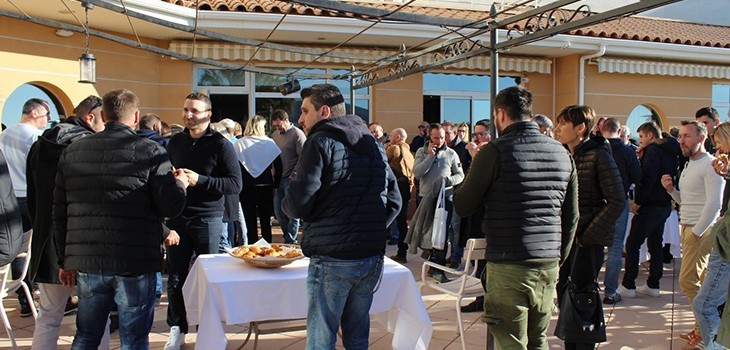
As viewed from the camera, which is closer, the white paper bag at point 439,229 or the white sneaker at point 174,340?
the white sneaker at point 174,340

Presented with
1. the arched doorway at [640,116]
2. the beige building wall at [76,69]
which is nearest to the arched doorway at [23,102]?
the beige building wall at [76,69]

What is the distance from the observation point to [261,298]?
132 inches

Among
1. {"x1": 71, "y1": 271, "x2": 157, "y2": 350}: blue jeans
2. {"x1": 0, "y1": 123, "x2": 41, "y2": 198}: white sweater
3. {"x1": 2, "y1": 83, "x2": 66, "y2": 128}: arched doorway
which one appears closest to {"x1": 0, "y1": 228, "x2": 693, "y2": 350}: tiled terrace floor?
{"x1": 0, "y1": 123, "x2": 41, "y2": 198}: white sweater

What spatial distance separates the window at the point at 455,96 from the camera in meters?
11.6

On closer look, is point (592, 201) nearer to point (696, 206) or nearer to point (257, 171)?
point (696, 206)

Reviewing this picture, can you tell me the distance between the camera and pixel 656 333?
4.79m

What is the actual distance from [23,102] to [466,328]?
7.29m

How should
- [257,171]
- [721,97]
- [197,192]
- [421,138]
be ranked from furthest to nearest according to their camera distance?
1. [721,97]
2. [421,138]
3. [257,171]
4. [197,192]

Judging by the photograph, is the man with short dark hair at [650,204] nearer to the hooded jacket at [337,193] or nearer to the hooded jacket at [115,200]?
the hooded jacket at [337,193]

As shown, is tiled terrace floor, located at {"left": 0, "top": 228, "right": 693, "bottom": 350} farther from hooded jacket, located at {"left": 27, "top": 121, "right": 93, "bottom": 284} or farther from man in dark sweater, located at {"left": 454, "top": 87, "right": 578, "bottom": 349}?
man in dark sweater, located at {"left": 454, "top": 87, "right": 578, "bottom": 349}

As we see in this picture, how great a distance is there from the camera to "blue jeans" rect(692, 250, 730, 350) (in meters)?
3.77

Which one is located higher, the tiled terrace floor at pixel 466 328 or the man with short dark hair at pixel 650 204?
the man with short dark hair at pixel 650 204

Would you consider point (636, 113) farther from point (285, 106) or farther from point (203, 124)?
point (203, 124)

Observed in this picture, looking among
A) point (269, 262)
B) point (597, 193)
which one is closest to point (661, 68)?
point (597, 193)
